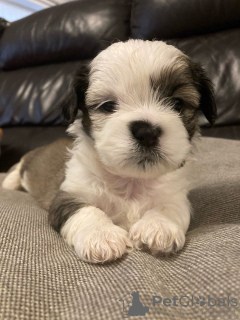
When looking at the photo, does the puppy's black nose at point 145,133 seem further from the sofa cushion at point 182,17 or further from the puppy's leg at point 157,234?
the sofa cushion at point 182,17

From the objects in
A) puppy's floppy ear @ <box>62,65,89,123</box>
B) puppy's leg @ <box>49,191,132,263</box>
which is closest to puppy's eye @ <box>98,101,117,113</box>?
puppy's floppy ear @ <box>62,65,89,123</box>

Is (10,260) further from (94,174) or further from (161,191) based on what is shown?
(161,191)

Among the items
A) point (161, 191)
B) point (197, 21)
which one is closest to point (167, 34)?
point (197, 21)

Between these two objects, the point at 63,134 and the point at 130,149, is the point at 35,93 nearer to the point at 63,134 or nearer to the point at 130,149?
the point at 63,134

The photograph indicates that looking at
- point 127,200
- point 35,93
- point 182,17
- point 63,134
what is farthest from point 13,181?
point 182,17

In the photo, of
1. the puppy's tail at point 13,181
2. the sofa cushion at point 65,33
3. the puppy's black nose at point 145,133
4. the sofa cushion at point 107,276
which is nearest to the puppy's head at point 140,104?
the puppy's black nose at point 145,133
